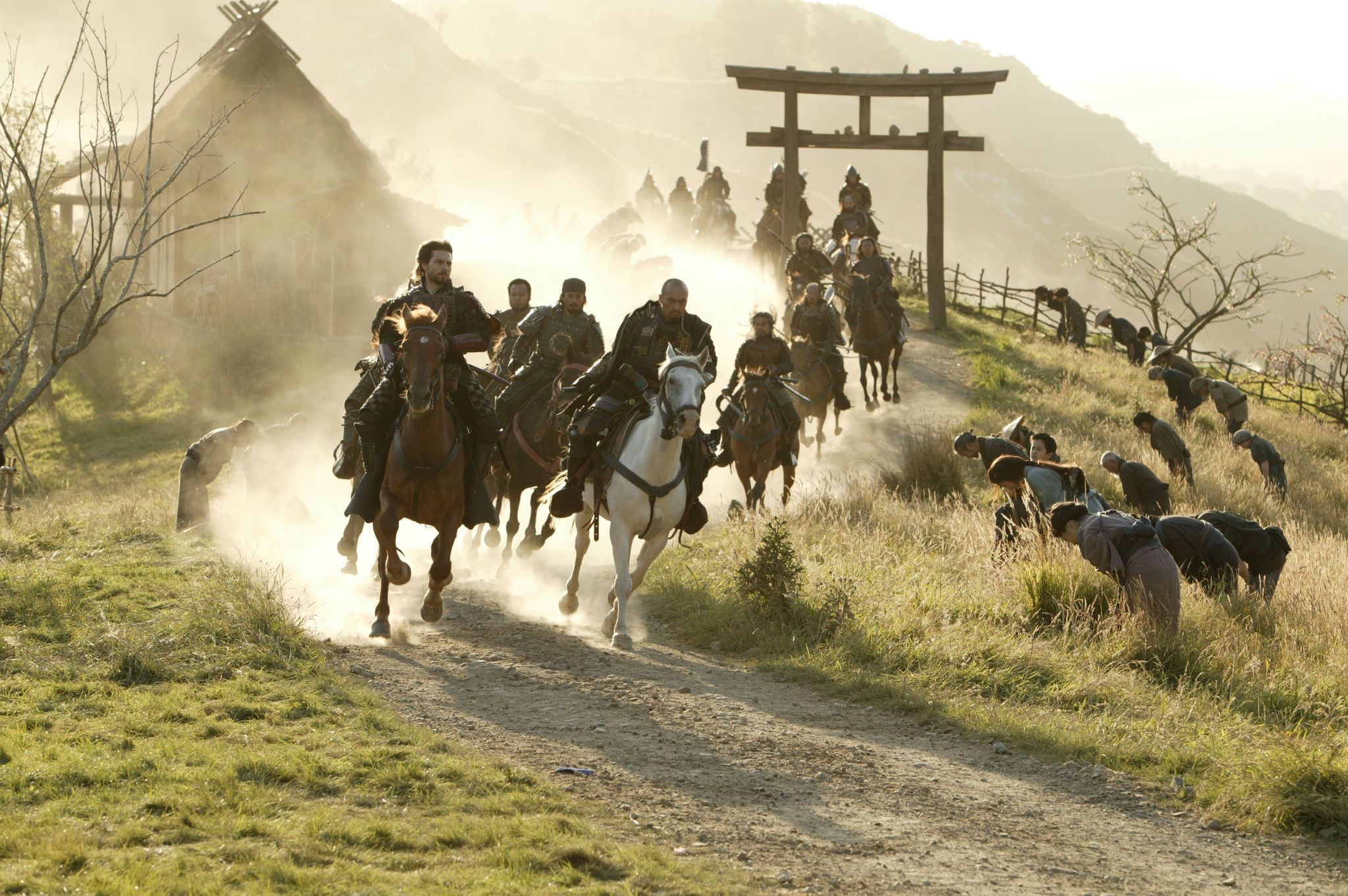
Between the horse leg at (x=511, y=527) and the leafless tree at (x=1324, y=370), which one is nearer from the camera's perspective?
the horse leg at (x=511, y=527)

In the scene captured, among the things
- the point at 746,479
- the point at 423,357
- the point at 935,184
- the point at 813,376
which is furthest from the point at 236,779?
the point at 935,184

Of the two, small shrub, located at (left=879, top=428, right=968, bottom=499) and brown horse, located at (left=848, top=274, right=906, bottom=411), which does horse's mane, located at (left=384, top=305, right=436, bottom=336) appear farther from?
brown horse, located at (left=848, top=274, right=906, bottom=411)

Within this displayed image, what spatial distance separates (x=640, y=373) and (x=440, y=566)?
2287 millimetres

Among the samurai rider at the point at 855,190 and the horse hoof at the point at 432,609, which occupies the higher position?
the samurai rider at the point at 855,190

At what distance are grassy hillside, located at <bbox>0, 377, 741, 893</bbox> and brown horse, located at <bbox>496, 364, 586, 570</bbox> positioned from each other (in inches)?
141

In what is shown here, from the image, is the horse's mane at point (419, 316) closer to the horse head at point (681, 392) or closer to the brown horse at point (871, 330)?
the horse head at point (681, 392)

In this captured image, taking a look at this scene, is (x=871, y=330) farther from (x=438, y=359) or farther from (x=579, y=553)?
(x=438, y=359)

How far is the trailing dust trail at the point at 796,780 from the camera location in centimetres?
606

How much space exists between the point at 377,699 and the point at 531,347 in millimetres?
5946

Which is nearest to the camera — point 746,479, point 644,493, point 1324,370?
point 644,493

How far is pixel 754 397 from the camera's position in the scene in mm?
15680

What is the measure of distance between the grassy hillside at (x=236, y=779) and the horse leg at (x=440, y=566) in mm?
880

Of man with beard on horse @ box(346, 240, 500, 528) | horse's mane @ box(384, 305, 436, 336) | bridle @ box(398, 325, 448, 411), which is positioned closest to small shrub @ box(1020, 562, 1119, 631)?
man with beard on horse @ box(346, 240, 500, 528)

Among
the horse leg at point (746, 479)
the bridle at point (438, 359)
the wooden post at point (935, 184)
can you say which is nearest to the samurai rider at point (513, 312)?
the horse leg at point (746, 479)
